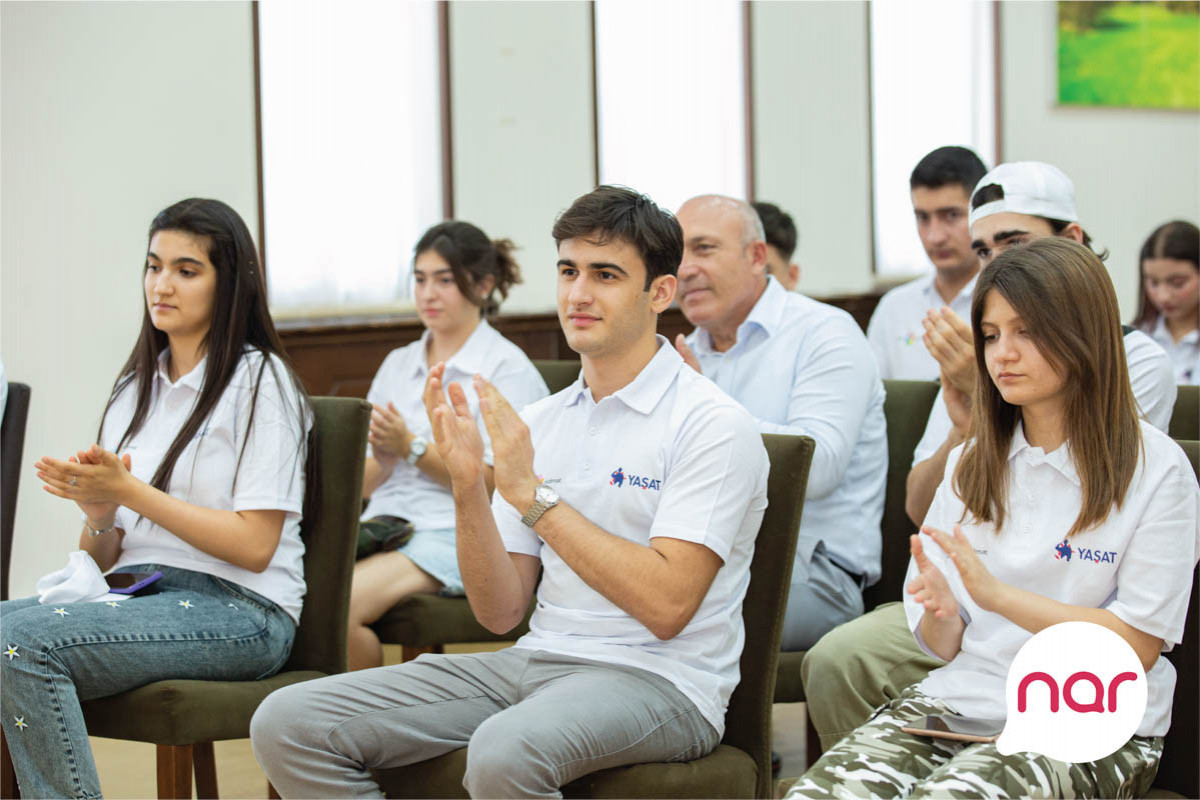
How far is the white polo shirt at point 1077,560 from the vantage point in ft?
5.51

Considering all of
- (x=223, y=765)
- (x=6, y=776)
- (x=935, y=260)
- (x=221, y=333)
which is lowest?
(x=223, y=765)

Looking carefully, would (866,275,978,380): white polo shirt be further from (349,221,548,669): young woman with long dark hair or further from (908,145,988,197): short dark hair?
(349,221,548,669): young woman with long dark hair

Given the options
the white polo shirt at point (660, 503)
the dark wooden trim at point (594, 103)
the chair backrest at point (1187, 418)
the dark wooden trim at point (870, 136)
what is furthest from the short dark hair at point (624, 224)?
the dark wooden trim at point (870, 136)

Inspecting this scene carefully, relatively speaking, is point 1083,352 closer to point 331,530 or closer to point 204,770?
point 331,530

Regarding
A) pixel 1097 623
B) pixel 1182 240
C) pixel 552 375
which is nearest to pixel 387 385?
pixel 552 375

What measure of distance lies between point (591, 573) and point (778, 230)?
7.85ft

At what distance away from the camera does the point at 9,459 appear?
108 inches

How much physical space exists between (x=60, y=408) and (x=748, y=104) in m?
3.49

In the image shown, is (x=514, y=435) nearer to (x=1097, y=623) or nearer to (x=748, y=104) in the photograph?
(x=1097, y=623)

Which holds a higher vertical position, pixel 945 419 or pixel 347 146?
pixel 347 146

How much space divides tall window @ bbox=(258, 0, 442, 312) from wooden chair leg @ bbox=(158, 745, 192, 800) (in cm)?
272

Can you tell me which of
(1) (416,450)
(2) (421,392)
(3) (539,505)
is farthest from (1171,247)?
(3) (539,505)

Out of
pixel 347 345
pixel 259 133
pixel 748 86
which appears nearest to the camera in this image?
pixel 259 133

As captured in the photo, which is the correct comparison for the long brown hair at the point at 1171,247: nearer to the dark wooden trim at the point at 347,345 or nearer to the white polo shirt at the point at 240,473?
the dark wooden trim at the point at 347,345
